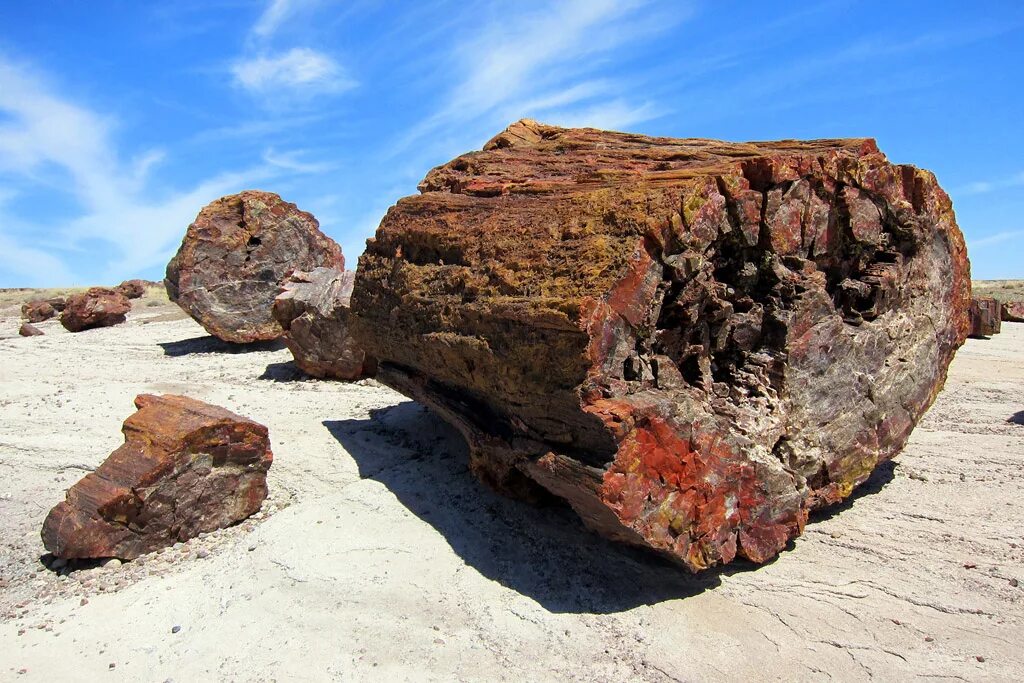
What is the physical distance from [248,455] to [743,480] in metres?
3.05

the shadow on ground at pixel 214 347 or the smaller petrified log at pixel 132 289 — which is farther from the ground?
the smaller petrified log at pixel 132 289

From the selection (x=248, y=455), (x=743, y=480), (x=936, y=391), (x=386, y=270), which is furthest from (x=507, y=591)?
(x=936, y=391)

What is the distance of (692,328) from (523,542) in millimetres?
1556

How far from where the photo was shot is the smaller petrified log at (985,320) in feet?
37.2

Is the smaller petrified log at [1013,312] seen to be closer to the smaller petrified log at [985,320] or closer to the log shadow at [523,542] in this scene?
the smaller petrified log at [985,320]

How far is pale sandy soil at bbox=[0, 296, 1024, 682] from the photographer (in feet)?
11.7

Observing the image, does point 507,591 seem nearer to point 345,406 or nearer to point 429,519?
point 429,519

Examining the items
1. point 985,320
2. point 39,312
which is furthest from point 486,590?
point 39,312

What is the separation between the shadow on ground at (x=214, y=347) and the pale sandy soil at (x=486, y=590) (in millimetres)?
4438

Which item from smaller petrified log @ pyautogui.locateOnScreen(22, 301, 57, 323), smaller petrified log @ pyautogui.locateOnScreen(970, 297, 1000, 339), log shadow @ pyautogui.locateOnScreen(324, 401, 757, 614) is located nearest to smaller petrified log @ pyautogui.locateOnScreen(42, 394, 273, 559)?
log shadow @ pyautogui.locateOnScreen(324, 401, 757, 614)

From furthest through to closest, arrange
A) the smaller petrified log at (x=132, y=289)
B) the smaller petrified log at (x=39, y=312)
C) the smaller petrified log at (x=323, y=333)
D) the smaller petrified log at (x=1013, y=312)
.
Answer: the smaller petrified log at (x=132, y=289) → the smaller petrified log at (x=39, y=312) → the smaller petrified log at (x=1013, y=312) → the smaller petrified log at (x=323, y=333)

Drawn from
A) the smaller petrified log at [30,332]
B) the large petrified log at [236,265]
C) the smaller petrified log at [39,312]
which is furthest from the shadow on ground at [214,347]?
the smaller petrified log at [39,312]

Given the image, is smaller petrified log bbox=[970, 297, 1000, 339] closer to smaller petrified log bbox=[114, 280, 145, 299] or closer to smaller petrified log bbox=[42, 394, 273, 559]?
smaller petrified log bbox=[42, 394, 273, 559]

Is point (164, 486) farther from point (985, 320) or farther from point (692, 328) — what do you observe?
point (985, 320)
